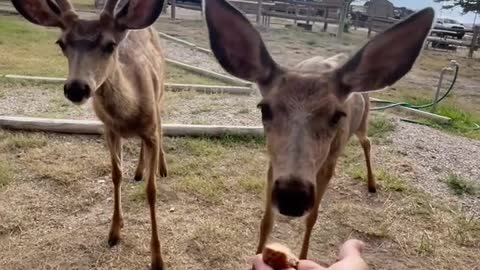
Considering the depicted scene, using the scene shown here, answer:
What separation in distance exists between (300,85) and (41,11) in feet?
6.69

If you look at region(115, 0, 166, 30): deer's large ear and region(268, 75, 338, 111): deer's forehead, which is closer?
region(268, 75, 338, 111): deer's forehead

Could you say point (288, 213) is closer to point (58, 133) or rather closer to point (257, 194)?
point (257, 194)

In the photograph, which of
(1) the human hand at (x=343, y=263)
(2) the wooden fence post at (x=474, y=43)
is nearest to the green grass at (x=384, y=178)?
(1) the human hand at (x=343, y=263)

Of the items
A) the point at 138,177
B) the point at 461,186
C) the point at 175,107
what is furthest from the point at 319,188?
the point at 175,107

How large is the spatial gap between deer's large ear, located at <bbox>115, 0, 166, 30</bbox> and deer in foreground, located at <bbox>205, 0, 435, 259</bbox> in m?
0.86

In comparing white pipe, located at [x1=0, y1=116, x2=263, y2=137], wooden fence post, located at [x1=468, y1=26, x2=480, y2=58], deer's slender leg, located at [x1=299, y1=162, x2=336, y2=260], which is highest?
deer's slender leg, located at [x1=299, y1=162, x2=336, y2=260]

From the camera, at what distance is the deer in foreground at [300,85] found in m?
2.11

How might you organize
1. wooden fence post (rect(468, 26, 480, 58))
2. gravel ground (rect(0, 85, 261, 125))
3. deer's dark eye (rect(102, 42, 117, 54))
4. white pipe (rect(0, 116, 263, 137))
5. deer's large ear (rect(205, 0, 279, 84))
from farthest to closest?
wooden fence post (rect(468, 26, 480, 58)), gravel ground (rect(0, 85, 261, 125)), white pipe (rect(0, 116, 263, 137)), deer's dark eye (rect(102, 42, 117, 54)), deer's large ear (rect(205, 0, 279, 84))

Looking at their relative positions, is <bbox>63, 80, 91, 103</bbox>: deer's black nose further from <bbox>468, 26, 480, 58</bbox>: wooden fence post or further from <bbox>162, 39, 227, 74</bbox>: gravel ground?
<bbox>468, 26, 480, 58</bbox>: wooden fence post

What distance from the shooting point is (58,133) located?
5730mm

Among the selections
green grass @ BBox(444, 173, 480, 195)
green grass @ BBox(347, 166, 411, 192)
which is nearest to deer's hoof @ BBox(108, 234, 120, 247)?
green grass @ BBox(347, 166, 411, 192)

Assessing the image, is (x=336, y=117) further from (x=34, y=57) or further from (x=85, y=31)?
(x=34, y=57)

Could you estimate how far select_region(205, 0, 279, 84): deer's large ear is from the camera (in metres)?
2.57

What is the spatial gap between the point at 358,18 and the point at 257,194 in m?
22.7
